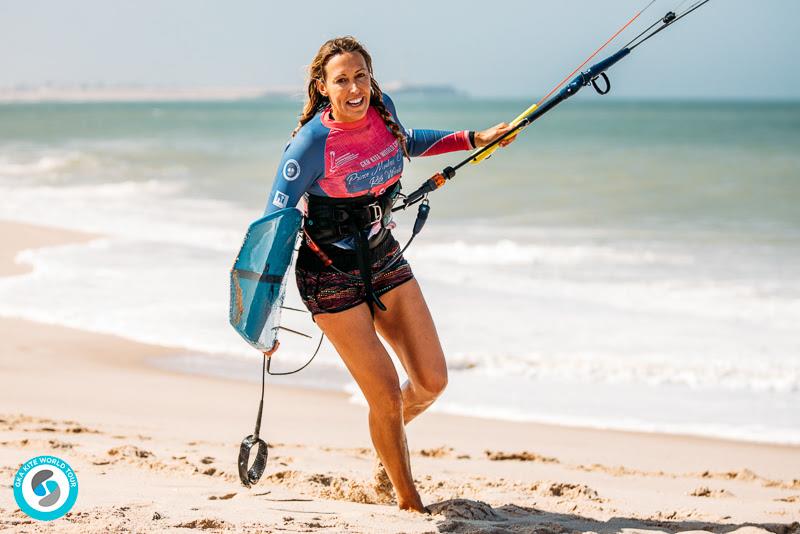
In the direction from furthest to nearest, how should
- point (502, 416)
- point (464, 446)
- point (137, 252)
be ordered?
1. point (137, 252)
2. point (502, 416)
3. point (464, 446)

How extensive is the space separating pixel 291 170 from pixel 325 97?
15.3 inches

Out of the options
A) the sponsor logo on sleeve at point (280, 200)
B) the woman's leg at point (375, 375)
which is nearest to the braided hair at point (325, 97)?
the sponsor logo on sleeve at point (280, 200)

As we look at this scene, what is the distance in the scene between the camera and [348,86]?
364cm

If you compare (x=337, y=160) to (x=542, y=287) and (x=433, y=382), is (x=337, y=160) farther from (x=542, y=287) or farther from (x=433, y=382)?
(x=542, y=287)

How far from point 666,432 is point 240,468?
122 inches

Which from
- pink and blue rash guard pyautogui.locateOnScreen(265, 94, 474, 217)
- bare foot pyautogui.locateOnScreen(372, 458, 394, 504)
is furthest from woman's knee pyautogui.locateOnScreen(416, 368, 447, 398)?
pink and blue rash guard pyautogui.locateOnScreen(265, 94, 474, 217)

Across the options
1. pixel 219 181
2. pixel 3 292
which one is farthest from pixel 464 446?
pixel 219 181

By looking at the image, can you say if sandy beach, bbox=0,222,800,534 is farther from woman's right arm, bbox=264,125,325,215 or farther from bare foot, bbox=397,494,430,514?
woman's right arm, bbox=264,125,325,215

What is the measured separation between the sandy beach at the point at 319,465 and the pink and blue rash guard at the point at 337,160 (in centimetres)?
127

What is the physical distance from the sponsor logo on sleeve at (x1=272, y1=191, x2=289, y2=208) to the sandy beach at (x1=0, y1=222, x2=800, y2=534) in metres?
1.20

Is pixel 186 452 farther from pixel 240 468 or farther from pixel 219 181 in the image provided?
pixel 219 181

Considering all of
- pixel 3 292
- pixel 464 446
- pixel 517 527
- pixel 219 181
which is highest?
pixel 219 181

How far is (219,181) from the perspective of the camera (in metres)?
25.1

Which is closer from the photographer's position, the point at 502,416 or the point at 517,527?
the point at 517,527
